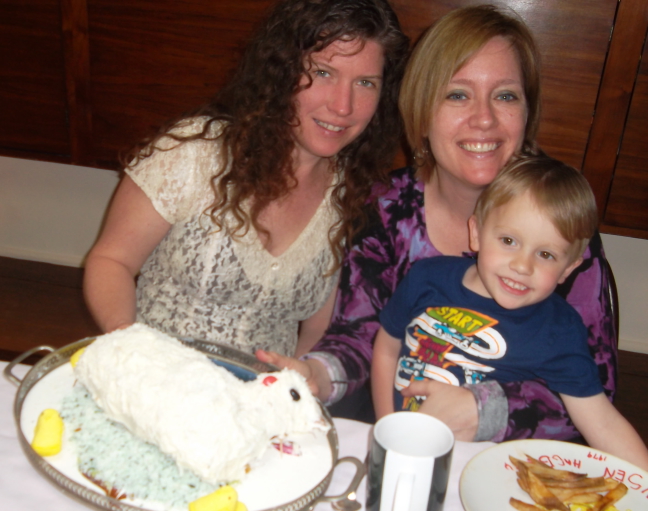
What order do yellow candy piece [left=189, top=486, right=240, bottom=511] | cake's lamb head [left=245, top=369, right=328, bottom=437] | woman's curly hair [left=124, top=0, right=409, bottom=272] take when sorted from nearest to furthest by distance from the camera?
yellow candy piece [left=189, top=486, right=240, bottom=511] → cake's lamb head [left=245, top=369, right=328, bottom=437] → woman's curly hair [left=124, top=0, right=409, bottom=272]

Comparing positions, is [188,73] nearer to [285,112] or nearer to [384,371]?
[285,112]

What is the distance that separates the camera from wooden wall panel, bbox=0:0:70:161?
7.04 feet

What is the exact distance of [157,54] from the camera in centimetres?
212

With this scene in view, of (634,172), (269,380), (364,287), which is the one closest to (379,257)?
(364,287)

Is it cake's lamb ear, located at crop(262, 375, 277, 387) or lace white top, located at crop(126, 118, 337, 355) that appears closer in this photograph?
cake's lamb ear, located at crop(262, 375, 277, 387)

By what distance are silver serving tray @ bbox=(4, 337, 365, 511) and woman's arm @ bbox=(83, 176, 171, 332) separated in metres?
0.42

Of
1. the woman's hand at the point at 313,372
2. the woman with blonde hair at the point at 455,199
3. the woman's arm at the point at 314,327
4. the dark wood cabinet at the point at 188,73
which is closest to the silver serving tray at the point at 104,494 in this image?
the woman's hand at the point at 313,372

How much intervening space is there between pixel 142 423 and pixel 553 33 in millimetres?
1794


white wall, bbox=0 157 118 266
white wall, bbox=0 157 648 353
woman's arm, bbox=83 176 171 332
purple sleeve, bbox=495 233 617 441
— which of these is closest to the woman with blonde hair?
purple sleeve, bbox=495 233 617 441

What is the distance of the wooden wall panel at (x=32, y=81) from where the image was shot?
2.14 meters

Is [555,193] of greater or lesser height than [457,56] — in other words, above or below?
below

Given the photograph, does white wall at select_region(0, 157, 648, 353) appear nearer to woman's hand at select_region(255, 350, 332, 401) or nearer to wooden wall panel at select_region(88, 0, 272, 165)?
wooden wall panel at select_region(88, 0, 272, 165)

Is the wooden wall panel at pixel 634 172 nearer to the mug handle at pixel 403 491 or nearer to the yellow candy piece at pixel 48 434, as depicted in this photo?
the mug handle at pixel 403 491

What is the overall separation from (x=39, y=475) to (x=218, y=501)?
0.26 m
